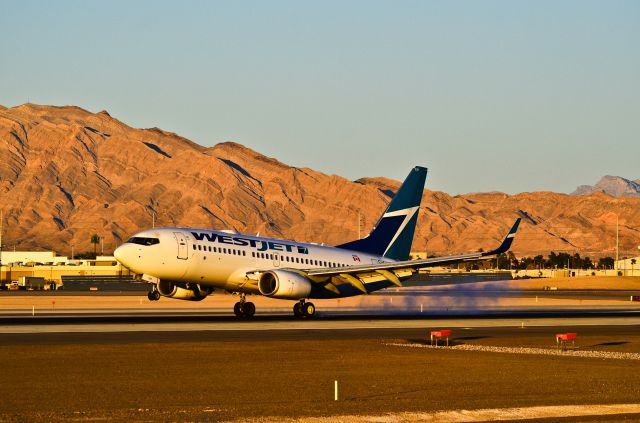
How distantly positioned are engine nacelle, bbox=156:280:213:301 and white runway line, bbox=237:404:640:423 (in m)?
40.7

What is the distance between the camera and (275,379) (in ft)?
110

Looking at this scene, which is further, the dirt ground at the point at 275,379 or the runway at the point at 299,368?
the runway at the point at 299,368

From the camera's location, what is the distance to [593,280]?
155625 mm

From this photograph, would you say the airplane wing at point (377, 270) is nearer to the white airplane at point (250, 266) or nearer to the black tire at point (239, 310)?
the white airplane at point (250, 266)

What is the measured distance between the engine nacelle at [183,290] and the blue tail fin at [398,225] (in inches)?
512

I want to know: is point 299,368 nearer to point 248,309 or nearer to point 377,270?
point 248,309

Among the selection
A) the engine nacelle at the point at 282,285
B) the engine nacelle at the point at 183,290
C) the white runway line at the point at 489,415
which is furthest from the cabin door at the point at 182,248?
the white runway line at the point at 489,415

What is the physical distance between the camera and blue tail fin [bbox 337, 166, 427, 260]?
251 ft

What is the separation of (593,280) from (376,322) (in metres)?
99.3

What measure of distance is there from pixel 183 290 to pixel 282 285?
656 centimetres

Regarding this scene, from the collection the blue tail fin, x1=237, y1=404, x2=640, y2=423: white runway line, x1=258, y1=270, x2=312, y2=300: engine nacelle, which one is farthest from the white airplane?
x1=237, y1=404, x2=640, y2=423: white runway line

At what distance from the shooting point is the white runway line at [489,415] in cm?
2538

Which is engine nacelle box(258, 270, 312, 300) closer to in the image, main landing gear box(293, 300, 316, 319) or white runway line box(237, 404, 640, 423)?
main landing gear box(293, 300, 316, 319)

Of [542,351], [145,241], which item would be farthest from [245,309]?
[542,351]
